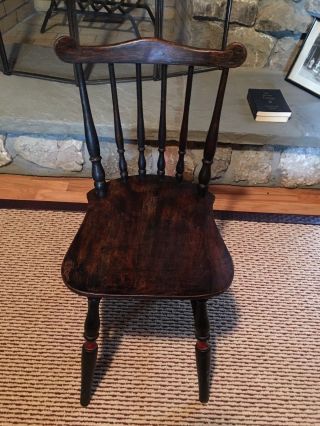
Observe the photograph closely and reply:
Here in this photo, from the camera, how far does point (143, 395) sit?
1.03 meters

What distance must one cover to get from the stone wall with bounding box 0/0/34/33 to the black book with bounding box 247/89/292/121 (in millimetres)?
1389

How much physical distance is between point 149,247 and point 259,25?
50.5 inches

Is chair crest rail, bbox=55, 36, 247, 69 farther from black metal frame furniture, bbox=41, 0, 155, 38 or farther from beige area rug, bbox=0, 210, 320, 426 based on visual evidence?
black metal frame furniture, bbox=41, 0, 155, 38

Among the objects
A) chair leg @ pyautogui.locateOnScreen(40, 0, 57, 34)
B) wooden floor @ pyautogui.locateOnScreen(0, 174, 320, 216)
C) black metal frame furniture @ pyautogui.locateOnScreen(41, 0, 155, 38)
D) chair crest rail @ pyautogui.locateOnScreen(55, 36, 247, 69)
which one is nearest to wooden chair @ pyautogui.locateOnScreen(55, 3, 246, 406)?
chair crest rail @ pyautogui.locateOnScreen(55, 36, 247, 69)

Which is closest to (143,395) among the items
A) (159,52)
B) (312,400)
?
(312,400)

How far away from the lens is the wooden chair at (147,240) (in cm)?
82

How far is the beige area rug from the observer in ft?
3.28

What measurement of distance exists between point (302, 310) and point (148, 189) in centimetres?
68

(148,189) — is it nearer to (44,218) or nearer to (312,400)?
(44,218)

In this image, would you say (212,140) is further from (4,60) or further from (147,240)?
(4,60)

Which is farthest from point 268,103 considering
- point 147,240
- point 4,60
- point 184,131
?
point 4,60

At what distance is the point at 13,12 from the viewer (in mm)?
2062

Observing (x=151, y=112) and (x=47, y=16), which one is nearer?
(x=151, y=112)

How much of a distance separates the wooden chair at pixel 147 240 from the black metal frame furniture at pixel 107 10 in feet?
3.90
